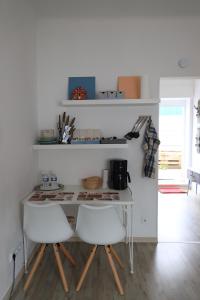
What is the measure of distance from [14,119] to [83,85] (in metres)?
1.10

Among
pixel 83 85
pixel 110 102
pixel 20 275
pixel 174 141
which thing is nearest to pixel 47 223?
pixel 20 275

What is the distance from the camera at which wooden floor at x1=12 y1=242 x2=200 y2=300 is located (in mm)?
2365

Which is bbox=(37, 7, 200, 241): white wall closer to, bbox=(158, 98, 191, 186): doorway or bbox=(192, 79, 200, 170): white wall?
bbox=(192, 79, 200, 170): white wall

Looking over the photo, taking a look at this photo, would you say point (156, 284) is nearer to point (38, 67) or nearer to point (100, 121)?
point (100, 121)

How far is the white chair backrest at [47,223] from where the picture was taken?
2.38 m

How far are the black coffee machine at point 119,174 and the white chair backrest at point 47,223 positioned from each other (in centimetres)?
87

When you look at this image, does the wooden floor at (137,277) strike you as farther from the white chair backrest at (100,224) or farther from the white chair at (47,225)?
the white chair backrest at (100,224)

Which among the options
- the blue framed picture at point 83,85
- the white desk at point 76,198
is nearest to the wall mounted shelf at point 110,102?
the blue framed picture at point 83,85

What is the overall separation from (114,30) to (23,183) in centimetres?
215

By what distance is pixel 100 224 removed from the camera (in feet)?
7.59

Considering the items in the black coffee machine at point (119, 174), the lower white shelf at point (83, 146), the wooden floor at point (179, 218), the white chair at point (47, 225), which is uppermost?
the lower white shelf at point (83, 146)

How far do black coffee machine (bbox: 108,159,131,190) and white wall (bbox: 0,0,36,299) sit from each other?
98 cm

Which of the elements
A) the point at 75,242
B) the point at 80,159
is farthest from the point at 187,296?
the point at 80,159

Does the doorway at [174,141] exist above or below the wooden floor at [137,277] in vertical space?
above
